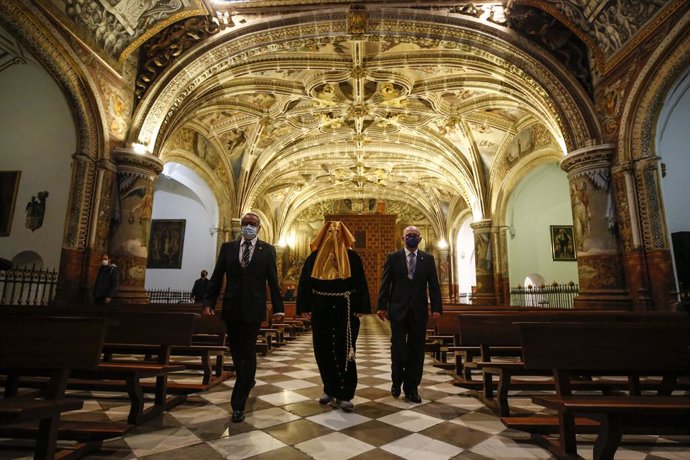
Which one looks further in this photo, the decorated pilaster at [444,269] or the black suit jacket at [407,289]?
the decorated pilaster at [444,269]

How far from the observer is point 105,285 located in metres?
6.89

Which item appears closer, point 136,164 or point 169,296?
point 136,164

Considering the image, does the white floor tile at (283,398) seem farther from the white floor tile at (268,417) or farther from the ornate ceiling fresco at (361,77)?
the ornate ceiling fresco at (361,77)

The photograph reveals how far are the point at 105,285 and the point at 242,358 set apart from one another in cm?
536

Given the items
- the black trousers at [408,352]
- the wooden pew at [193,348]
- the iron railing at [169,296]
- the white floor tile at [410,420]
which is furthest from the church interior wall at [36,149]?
the iron railing at [169,296]

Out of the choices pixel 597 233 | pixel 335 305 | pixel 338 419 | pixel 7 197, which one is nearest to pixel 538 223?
pixel 597 233

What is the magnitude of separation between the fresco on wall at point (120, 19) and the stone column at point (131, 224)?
2191mm

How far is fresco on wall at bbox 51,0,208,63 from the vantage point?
278 inches

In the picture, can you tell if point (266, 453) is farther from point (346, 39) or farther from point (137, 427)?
point (346, 39)

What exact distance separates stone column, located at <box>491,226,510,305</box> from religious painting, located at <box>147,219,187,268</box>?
1312 centimetres

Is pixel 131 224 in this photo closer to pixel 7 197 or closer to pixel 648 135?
pixel 7 197

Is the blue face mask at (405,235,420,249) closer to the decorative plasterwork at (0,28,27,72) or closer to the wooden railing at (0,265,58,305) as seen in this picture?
the wooden railing at (0,265,58,305)

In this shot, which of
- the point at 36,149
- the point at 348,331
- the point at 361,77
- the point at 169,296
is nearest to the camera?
the point at 348,331

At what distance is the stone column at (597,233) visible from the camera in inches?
281
